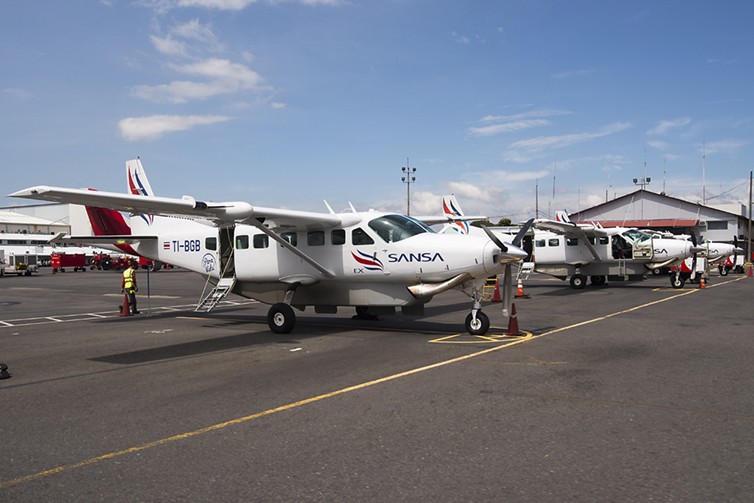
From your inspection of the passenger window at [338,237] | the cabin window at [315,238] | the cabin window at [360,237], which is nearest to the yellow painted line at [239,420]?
the cabin window at [360,237]

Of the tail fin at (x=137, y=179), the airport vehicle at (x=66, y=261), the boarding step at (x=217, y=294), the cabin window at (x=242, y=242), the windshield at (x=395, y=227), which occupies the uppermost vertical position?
the tail fin at (x=137, y=179)

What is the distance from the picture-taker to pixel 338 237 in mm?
13859

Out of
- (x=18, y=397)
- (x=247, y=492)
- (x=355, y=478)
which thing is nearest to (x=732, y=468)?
(x=355, y=478)

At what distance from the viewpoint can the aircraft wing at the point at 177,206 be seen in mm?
9367

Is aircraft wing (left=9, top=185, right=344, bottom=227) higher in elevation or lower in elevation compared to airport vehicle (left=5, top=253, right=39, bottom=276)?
higher

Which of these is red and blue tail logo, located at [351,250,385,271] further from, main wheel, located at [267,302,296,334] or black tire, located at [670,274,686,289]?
black tire, located at [670,274,686,289]

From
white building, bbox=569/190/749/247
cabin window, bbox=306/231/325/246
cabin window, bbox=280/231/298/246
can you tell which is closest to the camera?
cabin window, bbox=306/231/325/246

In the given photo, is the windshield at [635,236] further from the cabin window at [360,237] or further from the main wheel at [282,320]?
the main wheel at [282,320]

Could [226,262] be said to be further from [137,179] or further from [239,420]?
[239,420]

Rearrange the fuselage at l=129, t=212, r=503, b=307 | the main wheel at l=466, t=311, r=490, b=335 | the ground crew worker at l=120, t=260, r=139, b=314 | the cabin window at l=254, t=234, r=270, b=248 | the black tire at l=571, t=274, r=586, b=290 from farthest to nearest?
1. the black tire at l=571, t=274, r=586, b=290
2. the ground crew worker at l=120, t=260, r=139, b=314
3. the cabin window at l=254, t=234, r=270, b=248
4. the fuselage at l=129, t=212, r=503, b=307
5. the main wheel at l=466, t=311, r=490, b=335

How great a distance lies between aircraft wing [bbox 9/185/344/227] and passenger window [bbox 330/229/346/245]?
218 mm

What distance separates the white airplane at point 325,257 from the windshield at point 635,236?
16.9m

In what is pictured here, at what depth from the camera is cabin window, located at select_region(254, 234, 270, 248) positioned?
14859mm

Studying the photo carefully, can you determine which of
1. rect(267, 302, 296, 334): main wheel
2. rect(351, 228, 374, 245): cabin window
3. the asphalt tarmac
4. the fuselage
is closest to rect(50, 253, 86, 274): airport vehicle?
the fuselage
